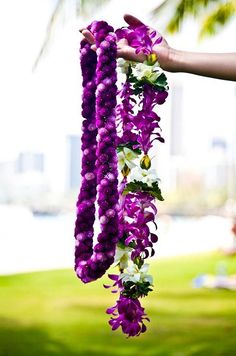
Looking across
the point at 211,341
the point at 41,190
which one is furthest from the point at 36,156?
the point at 211,341

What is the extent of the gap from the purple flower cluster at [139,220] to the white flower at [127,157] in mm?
70

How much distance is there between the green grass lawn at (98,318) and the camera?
559 cm

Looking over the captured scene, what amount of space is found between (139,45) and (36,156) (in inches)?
233

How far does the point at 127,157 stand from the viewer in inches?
68.9

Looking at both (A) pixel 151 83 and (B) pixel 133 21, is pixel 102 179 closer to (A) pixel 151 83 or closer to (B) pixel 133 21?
(A) pixel 151 83

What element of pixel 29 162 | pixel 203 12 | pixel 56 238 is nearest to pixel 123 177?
pixel 203 12

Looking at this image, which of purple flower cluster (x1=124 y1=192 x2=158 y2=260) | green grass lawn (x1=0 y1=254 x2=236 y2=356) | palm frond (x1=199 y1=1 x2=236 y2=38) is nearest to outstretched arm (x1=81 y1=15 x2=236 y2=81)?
purple flower cluster (x1=124 y1=192 x2=158 y2=260)

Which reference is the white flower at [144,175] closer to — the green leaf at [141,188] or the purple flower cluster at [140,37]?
the green leaf at [141,188]

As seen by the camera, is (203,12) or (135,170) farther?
(203,12)

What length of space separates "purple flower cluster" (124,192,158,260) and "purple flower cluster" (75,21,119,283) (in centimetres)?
4

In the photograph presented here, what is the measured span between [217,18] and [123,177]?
3.96 meters

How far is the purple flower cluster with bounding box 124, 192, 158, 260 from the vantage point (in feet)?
5.65

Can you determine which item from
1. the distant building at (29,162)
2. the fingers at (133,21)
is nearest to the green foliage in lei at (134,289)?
the fingers at (133,21)

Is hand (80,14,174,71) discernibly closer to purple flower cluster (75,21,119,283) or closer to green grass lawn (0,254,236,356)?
purple flower cluster (75,21,119,283)
